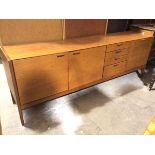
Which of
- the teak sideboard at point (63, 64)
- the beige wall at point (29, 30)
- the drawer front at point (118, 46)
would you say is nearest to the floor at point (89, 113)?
the teak sideboard at point (63, 64)

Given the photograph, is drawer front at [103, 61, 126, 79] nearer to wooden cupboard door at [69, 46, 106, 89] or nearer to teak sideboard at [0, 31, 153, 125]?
teak sideboard at [0, 31, 153, 125]

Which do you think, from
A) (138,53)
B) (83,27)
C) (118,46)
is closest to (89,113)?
(118,46)

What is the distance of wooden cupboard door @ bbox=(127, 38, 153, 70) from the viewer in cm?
224

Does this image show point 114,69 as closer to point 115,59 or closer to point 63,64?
point 115,59

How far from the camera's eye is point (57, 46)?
1682 mm

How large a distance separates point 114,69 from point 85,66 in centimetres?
57

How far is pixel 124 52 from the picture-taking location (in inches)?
84.5

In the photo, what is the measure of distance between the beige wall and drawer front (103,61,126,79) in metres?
0.75

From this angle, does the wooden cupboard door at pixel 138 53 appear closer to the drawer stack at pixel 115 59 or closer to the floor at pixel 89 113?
the drawer stack at pixel 115 59

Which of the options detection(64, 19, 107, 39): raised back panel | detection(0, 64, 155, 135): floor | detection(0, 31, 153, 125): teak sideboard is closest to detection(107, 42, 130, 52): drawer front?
detection(0, 31, 153, 125): teak sideboard

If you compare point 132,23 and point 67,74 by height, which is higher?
point 132,23
